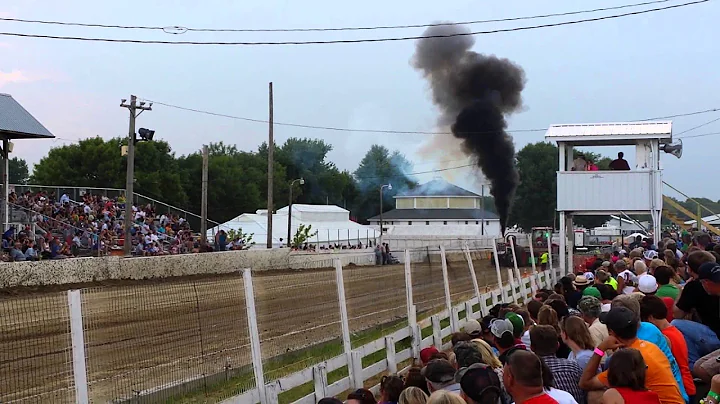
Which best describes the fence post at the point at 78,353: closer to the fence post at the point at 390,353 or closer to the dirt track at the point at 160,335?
the dirt track at the point at 160,335

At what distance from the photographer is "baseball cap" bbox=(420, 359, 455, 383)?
5102 millimetres

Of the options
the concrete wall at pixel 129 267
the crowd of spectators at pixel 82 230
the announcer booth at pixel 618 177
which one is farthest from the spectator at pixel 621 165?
the crowd of spectators at pixel 82 230

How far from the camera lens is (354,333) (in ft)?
37.4

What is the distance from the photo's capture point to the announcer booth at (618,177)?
23.4 meters

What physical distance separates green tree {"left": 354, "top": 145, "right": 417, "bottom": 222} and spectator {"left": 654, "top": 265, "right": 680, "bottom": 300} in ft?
331

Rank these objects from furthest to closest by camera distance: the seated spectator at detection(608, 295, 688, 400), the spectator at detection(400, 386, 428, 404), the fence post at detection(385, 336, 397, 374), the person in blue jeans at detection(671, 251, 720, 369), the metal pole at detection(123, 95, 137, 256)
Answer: the metal pole at detection(123, 95, 137, 256)
the fence post at detection(385, 336, 397, 374)
the person in blue jeans at detection(671, 251, 720, 369)
the seated spectator at detection(608, 295, 688, 400)
the spectator at detection(400, 386, 428, 404)

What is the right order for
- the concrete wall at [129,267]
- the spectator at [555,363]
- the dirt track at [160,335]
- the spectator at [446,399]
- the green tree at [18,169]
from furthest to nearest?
1. the green tree at [18,169]
2. the concrete wall at [129,267]
3. the dirt track at [160,335]
4. the spectator at [555,363]
5. the spectator at [446,399]

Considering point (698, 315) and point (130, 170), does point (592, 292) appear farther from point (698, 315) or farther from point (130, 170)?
point (130, 170)

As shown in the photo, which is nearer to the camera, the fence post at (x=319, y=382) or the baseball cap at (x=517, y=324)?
the baseball cap at (x=517, y=324)

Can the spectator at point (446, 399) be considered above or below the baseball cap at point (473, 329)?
above

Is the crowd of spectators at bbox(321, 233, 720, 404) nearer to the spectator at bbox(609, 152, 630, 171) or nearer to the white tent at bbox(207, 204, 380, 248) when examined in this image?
the spectator at bbox(609, 152, 630, 171)

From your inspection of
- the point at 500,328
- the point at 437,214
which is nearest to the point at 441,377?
the point at 500,328

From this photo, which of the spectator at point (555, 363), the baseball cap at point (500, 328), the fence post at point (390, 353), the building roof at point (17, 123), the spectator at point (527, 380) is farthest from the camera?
the building roof at point (17, 123)

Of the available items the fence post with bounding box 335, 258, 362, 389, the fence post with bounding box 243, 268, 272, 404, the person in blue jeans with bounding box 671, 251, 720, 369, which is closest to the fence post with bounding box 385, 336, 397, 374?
the fence post with bounding box 335, 258, 362, 389
